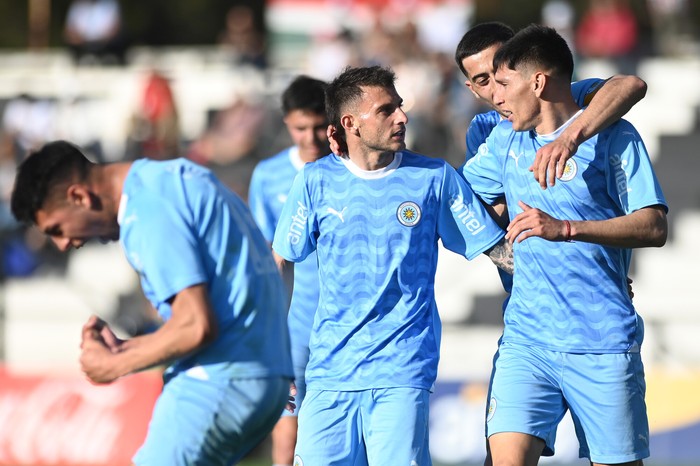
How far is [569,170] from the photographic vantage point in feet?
19.5

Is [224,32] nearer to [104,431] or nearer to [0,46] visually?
[0,46]

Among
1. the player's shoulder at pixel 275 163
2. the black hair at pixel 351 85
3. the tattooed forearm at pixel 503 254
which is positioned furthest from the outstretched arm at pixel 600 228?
the player's shoulder at pixel 275 163

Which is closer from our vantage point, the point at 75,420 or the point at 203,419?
the point at 203,419

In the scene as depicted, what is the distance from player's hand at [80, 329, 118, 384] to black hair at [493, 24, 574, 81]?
2.40 m

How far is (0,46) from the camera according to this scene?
3869 cm

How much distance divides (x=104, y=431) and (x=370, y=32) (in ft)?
25.6

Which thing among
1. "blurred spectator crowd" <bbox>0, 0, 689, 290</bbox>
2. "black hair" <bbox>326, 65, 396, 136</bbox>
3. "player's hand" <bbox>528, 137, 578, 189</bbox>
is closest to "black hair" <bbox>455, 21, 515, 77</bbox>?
"black hair" <bbox>326, 65, 396, 136</bbox>

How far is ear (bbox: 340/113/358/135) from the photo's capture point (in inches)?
247

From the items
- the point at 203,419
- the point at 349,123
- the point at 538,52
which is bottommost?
the point at 203,419

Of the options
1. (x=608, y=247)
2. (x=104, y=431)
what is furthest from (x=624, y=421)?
(x=104, y=431)

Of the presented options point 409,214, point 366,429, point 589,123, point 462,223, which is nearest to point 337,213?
point 409,214

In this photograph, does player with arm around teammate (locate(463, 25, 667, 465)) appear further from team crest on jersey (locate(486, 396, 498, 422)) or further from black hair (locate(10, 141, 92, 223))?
black hair (locate(10, 141, 92, 223))

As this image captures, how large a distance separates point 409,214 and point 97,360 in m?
1.93

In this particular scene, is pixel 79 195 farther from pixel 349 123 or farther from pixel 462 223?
pixel 462 223
